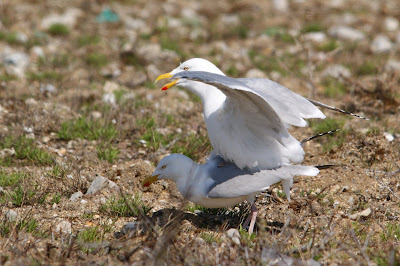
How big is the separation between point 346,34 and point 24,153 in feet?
19.6

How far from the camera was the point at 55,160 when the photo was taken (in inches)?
210

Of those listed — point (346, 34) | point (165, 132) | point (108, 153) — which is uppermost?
point (108, 153)

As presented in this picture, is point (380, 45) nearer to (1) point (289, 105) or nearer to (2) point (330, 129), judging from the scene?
(2) point (330, 129)

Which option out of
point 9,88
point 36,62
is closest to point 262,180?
point 9,88

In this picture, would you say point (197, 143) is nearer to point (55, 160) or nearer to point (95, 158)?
point (95, 158)

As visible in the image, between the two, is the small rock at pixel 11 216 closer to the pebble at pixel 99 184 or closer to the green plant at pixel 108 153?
the pebble at pixel 99 184

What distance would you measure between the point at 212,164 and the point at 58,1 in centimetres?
760

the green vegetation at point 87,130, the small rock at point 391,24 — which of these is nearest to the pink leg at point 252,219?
the green vegetation at point 87,130

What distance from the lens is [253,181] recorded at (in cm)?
411

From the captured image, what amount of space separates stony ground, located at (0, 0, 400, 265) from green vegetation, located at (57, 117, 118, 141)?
0.6 inches

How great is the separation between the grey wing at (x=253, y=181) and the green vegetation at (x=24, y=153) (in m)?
1.99

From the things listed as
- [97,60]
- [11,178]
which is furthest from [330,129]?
[97,60]

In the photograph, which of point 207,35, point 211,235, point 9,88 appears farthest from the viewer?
point 207,35

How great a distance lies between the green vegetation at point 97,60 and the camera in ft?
27.1
